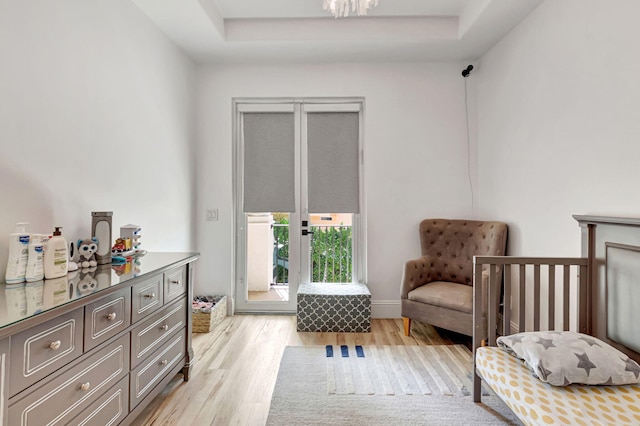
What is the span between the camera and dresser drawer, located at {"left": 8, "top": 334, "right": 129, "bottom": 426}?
3.35 feet

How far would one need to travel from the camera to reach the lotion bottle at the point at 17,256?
1.31 metres

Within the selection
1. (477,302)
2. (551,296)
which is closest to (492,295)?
(477,302)

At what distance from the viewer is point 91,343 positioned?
129 cm

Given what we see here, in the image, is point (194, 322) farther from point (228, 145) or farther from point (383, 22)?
point (383, 22)

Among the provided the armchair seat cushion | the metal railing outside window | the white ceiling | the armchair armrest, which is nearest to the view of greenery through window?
the metal railing outside window

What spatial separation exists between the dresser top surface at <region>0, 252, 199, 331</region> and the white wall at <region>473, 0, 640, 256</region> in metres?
2.44

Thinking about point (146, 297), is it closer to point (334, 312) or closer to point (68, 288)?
point (68, 288)

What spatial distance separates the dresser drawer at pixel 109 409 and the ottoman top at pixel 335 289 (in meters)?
1.65

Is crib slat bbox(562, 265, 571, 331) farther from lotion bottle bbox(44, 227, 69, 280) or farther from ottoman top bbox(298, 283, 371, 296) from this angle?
lotion bottle bbox(44, 227, 69, 280)

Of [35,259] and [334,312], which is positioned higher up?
[35,259]

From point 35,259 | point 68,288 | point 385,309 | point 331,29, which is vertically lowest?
point 385,309

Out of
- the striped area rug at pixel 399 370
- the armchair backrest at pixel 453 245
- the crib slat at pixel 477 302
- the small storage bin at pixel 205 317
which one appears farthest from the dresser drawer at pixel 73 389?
the armchair backrest at pixel 453 245

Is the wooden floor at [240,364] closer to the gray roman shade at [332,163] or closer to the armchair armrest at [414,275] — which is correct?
the armchair armrest at [414,275]

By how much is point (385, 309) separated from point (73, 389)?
2633mm
